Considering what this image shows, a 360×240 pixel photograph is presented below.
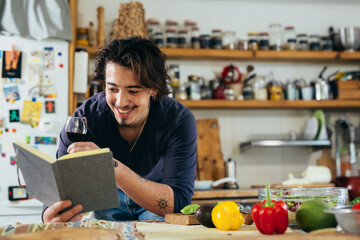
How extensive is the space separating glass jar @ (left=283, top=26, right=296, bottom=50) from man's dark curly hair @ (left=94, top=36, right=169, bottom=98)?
2.32 metres

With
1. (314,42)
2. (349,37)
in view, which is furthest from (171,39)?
(349,37)

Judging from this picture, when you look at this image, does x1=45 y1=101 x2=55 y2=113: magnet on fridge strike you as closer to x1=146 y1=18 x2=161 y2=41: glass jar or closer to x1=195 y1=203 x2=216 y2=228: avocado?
x1=146 y1=18 x2=161 y2=41: glass jar

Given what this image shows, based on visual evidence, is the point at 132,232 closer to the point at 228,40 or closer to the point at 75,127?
the point at 75,127

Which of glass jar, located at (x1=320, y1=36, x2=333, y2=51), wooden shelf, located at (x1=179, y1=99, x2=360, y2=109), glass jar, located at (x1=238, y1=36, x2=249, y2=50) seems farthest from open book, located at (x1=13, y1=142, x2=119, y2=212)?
glass jar, located at (x1=320, y1=36, x2=333, y2=51)

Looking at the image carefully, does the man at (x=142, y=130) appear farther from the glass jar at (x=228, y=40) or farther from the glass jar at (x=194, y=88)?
the glass jar at (x=228, y=40)

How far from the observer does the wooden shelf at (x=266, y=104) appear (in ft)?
11.9

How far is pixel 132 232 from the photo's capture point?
119 centimetres

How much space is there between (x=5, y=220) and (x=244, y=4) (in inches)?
105

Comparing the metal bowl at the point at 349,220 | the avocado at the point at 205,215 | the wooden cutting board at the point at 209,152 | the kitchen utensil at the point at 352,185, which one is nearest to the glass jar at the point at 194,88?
the wooden cutting board at the point at 209,152

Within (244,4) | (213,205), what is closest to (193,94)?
(244,4)

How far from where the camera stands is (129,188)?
1603mm

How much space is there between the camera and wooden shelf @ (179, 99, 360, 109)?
3.62 meters

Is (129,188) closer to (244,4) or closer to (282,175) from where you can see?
(282,175)

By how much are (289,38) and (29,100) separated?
225cm
